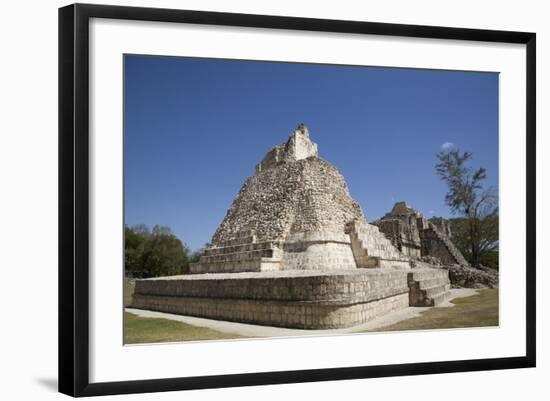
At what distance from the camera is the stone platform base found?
12.7m

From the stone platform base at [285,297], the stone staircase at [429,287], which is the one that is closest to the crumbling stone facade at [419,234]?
the stone staircase at [429,287]

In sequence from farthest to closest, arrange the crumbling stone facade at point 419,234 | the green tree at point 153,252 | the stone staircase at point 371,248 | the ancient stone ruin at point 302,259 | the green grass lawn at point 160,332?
1. the stone staircase at point 371,248
2. the crumbling stone facade at point 419,234
3. the ancient stone ruin at point 302,259
4. the green tree at point 153,252
5. the green grass lawn at point 160,332

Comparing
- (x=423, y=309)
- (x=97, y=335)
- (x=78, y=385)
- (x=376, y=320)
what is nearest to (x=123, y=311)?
(x=97, y=335)

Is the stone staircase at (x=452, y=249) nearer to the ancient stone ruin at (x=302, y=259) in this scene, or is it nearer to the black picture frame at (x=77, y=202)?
the ancient stone ruin at (x=302, y=259)

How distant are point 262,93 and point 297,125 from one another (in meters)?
1.70

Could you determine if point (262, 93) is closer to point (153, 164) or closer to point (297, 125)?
point (297, 125)

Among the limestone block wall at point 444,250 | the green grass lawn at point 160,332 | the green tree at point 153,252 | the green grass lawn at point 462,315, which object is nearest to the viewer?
the green grass lawn at point 160,332

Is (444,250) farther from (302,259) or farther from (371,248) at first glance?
(371,248)

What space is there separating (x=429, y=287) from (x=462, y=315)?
1380 millimetres

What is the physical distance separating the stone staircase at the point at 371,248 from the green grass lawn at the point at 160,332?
Answer: 24.0 feet

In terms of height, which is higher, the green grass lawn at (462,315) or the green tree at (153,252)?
the green tree at (153,252)

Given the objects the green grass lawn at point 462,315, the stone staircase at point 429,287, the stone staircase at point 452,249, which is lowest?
the green grass lawn at point 462,315

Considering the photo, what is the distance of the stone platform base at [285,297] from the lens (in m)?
12.7

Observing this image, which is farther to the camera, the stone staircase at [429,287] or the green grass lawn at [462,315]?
the stone staircase at [429,287]
